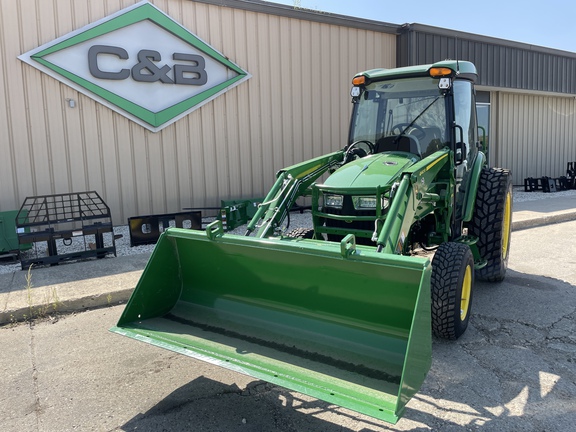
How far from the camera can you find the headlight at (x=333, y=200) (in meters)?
4.32

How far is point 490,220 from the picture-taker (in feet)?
17.1

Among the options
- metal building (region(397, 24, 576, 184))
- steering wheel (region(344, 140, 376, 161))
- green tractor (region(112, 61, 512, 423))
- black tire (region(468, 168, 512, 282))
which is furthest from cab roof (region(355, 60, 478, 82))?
metal building (region(397, 24, 576, 184))

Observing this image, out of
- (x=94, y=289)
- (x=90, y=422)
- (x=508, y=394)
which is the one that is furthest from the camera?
(x=94, y=289)

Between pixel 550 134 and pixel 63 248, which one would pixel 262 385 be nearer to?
pixel 63 248

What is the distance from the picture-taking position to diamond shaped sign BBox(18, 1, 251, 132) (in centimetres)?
826

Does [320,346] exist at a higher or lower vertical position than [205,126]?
lower

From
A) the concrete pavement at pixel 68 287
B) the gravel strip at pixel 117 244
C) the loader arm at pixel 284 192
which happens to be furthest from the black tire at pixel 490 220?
the concrete pavement at pixel 68 287

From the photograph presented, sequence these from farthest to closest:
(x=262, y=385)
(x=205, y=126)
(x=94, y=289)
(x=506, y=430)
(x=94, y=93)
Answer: (x=205, y=126), (x=94, y=93), (x=94, y=289), (x=262, y=385), (x=506, y=430)

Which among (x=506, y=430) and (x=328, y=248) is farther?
(x=328, y=248)

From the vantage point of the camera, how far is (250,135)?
33.4 feet

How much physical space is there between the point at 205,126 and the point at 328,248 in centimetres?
712

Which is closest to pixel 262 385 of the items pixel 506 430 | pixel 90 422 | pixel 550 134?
pixel 90 422

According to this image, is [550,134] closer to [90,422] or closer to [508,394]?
[508,394]

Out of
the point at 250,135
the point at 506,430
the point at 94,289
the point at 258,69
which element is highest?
the point at 258,69
